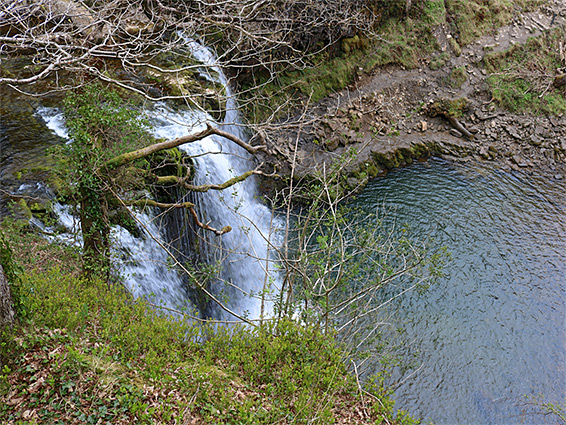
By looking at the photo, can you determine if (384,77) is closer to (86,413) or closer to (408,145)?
(408,145)

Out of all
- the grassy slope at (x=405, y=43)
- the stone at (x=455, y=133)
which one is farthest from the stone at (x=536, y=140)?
the grassy slope at (x=405, y=43)

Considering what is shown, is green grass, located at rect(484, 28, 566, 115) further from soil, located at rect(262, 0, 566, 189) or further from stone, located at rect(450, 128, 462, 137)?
stone, located at rect(450, 128, 462, 137)

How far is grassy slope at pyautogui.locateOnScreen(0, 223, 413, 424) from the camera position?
13.2ft

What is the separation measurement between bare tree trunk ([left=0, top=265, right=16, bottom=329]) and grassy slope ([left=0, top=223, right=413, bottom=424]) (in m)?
0.12

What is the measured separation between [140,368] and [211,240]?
14.3 ft

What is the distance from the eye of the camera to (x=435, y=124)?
49.3 ft

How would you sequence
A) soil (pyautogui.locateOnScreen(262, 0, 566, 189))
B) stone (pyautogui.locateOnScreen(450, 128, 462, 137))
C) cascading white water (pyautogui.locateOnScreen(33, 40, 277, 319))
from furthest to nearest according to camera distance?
1. stone (pyautogui.locateOnScreen(450, 128, 462, 137))
2. soil (pyautogui.locateOnScreen(262, 0, 566, 189))
3. cascading white water (pyautogui.locateOnScreen(33, 40, 277, 319))

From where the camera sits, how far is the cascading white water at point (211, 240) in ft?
22.4

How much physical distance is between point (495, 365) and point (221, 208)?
6.44 metres

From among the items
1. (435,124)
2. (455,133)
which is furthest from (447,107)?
(455,133)

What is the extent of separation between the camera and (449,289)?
9695 mm

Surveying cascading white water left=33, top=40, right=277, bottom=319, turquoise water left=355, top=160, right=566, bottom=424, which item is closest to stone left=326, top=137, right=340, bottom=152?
turquoise water left=355, top=160, right=566, bottom=424

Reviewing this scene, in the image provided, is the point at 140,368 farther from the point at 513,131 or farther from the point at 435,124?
the point at 513,131

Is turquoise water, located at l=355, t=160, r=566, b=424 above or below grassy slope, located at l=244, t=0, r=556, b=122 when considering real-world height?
below
